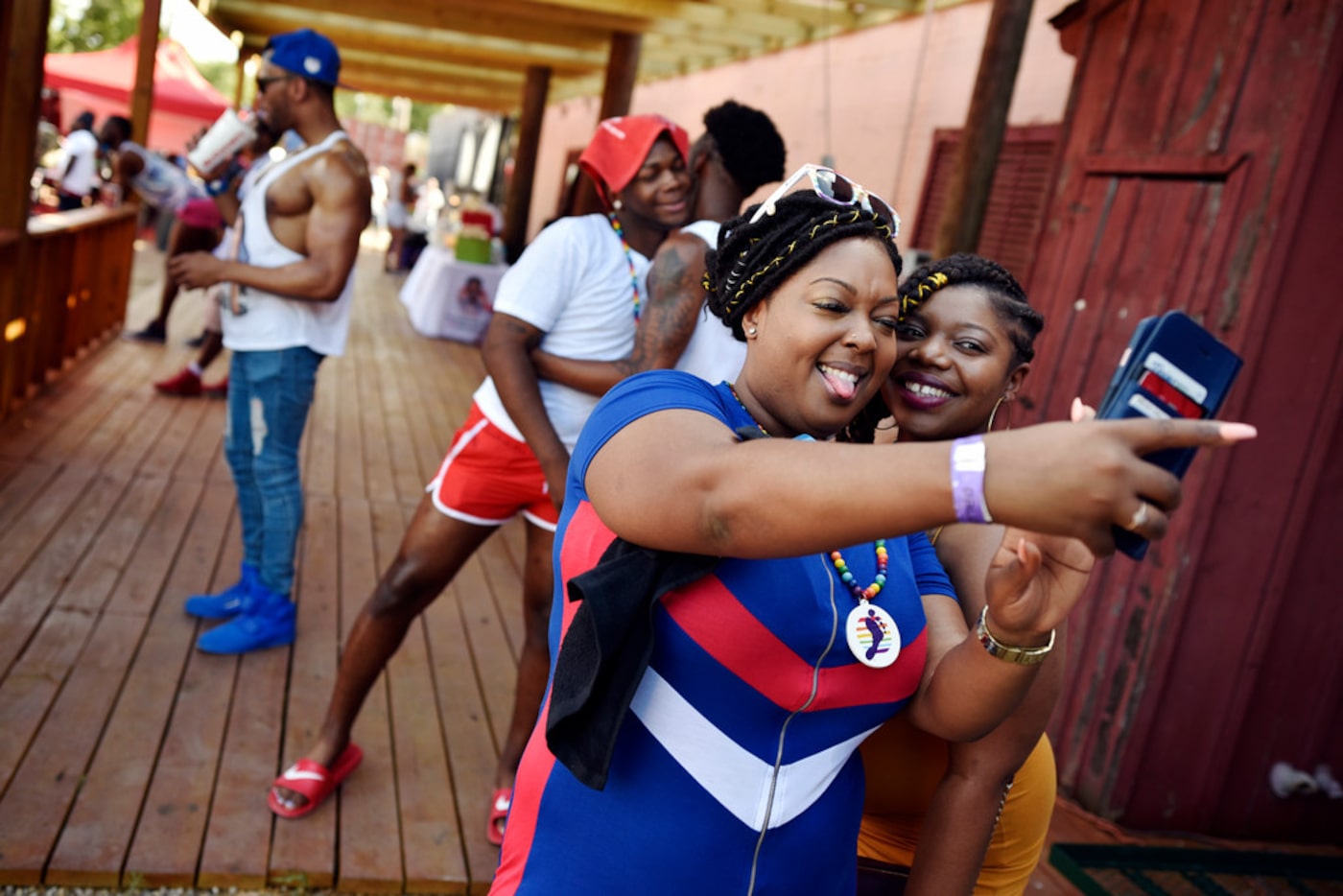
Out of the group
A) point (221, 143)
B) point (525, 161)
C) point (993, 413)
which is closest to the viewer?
point (993, 413)

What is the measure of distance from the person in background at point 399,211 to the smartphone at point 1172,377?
16.3 m

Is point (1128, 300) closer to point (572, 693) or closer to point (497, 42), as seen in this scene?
point (572, 693)

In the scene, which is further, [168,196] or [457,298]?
[457,298]

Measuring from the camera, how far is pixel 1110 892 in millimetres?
3164

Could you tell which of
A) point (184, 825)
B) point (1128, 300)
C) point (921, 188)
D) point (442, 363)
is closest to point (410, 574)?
point (184, 825)

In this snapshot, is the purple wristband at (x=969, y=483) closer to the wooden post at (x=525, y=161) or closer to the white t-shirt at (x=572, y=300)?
the white t-shirt at (x=572, y=300)

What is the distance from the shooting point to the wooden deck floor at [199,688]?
2.63 metres

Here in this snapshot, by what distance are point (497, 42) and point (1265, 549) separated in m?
10.5

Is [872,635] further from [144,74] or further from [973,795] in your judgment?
[144,74]

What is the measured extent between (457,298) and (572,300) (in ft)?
27.3

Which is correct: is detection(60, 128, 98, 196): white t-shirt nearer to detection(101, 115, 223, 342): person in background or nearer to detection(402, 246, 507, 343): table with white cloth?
detection(101, 115, 223, 342): person in background

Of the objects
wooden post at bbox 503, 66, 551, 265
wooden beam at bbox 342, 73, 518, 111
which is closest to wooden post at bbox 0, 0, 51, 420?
wooden post at bbox 503, 66, 551, 265

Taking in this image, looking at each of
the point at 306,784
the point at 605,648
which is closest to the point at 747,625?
the point at 605,648

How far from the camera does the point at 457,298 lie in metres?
10.7
